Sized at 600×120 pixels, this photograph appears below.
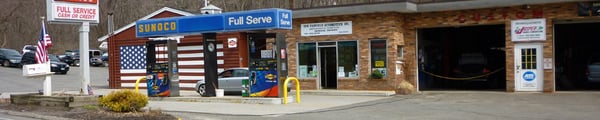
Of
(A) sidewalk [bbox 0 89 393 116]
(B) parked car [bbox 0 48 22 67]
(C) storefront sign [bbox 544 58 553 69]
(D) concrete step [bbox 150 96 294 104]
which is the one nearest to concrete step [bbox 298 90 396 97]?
(A) sidewalk [bbox 0 89 393 116]

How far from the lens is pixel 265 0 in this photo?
4766 centimetres

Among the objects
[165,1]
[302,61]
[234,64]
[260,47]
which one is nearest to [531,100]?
[260,47]

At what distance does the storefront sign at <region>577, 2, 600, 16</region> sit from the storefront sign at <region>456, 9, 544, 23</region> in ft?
3.84

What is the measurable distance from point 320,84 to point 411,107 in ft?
28.4

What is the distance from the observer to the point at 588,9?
20.3 metres

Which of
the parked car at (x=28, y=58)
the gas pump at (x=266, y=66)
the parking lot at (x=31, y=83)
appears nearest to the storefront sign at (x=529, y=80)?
the gas pump at (x=266, y=66)

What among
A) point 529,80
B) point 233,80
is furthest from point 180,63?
point 529,80

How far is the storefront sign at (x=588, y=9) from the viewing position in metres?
20.2

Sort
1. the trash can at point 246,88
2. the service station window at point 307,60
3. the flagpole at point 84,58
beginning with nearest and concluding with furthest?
the flagpole at point 84,58, the trash can at point 246,88, the service station window at point 307,60

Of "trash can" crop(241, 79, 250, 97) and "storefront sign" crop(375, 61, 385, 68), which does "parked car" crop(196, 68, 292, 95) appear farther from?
"storefront sign" crop(375, 61, 385, 68)

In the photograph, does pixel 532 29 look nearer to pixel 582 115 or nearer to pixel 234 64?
pixel 582 115

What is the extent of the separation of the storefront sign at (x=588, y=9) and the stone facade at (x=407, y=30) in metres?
0.17

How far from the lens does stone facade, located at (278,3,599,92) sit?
21078mm

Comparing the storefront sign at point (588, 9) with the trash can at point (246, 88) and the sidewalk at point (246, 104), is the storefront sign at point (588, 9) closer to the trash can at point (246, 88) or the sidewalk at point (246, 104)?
the sidewalk at point (246, 104)
